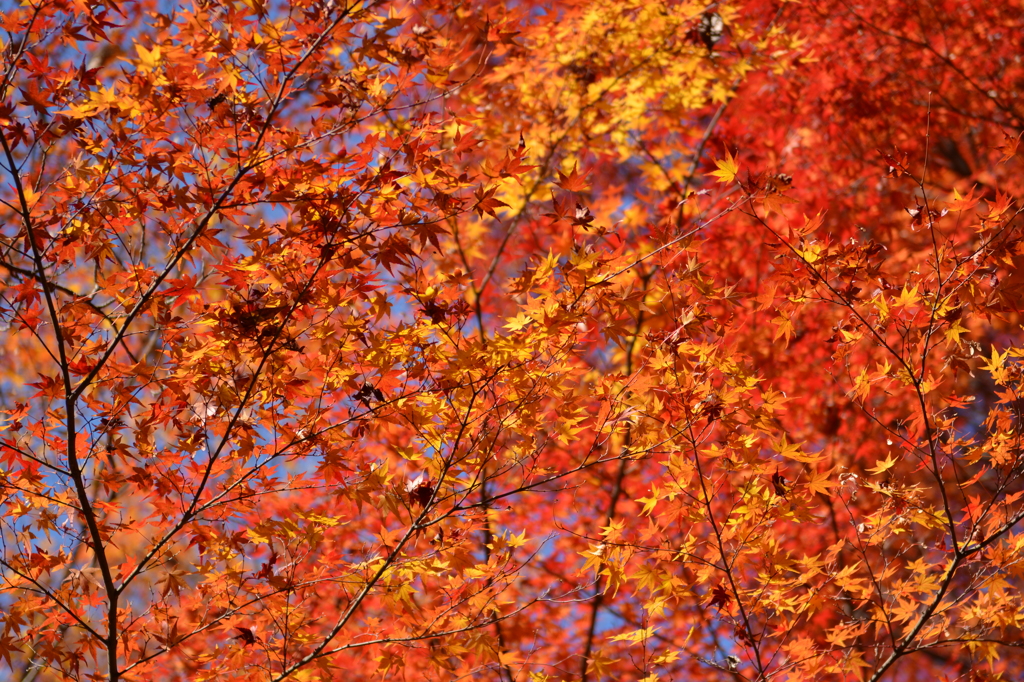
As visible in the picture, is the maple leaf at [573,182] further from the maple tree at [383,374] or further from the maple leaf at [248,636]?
the maple leaf at [248,636]

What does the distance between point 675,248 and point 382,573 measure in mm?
1834

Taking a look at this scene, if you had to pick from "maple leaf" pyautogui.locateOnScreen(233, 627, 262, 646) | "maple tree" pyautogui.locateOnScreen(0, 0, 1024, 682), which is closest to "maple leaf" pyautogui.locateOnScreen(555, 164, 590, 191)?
"maple tree" pyautogui.locateOnScreen(0, 0, 1024, 682)

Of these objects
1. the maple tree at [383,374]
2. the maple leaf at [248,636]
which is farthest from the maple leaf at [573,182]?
the maple leaf at [248,636]

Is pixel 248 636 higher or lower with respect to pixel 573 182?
lower

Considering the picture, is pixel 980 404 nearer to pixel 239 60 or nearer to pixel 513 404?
pixel 513 404

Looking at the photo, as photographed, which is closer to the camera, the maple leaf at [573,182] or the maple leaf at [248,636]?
the maple leaf at [573,182]

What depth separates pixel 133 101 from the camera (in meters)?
3.49

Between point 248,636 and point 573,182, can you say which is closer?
point 573,182

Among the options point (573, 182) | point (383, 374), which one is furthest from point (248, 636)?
point (573, 182)

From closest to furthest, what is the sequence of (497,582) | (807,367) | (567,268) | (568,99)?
(567,268) → (497,582) → (568,99) → (807,367)

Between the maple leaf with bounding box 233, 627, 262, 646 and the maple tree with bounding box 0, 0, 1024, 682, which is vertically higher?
the maple tree with bounding box 0, 0, 1024, 682

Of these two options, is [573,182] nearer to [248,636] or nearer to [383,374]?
[383,374]

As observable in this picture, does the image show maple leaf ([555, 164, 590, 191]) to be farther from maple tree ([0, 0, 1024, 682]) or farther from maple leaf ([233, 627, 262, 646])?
maple leaf ([233, 627, 262, 646])

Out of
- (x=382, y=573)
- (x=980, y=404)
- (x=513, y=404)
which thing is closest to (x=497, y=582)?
(x=382, y=573)
